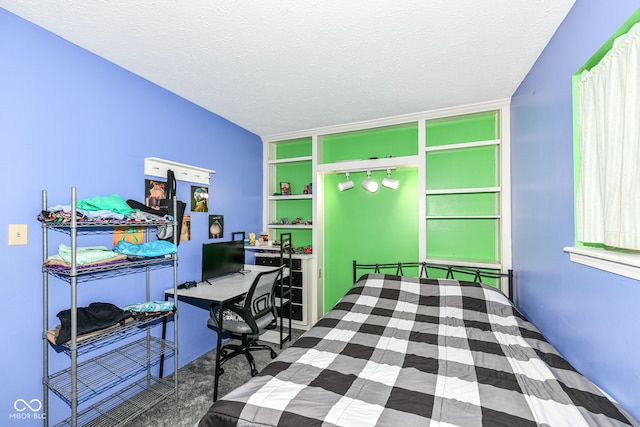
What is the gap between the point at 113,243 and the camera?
2078 mm

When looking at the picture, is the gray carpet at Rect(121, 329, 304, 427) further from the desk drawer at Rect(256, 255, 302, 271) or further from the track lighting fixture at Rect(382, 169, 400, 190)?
the track lighting fixture at Rect(382, 169, 400, 190)

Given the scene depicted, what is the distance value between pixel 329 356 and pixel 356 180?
2529 mm

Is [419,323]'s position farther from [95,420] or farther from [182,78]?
[182,78]

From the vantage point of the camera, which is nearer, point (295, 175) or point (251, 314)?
point (251, 314)

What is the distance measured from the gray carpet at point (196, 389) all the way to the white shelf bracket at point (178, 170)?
6.15 feet

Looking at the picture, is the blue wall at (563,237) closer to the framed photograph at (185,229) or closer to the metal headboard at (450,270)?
the metal headboard at (450,270)

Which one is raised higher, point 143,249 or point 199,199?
point 199,199

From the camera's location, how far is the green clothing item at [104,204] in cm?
169

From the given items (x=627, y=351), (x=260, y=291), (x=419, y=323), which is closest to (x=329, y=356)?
(x=419, y=323)

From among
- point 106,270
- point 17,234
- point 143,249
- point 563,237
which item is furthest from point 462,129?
point 17,234

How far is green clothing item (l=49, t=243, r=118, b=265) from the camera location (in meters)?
1.60

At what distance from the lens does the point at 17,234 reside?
62.1 inches

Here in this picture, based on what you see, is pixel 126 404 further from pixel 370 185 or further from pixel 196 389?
pixel 370 185

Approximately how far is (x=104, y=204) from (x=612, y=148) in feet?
8.97
